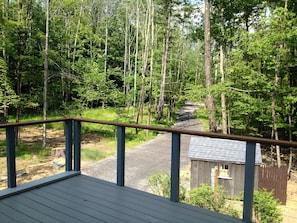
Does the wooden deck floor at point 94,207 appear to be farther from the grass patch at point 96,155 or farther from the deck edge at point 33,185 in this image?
the grass patch at point 96,155

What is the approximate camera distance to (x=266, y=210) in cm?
458

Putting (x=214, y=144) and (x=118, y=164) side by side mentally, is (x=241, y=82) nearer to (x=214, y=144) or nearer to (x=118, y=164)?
(x=214, y=144)

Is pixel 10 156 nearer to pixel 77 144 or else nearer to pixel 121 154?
pixel 77 144

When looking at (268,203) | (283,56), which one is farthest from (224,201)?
(283,56)

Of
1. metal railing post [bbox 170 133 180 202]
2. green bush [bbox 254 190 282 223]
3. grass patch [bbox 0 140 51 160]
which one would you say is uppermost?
metal railing post [bbox 170 133 180 202]

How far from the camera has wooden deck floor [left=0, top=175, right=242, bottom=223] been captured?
2184mm

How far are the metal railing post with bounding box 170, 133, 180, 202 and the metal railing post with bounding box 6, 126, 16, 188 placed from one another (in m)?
1.77

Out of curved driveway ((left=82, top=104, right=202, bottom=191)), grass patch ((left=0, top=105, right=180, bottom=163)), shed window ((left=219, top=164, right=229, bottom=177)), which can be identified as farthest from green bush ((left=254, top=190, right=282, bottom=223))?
grass patch ((left=0, top=105, right=180, bottom=163))

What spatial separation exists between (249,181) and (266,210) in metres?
3.06

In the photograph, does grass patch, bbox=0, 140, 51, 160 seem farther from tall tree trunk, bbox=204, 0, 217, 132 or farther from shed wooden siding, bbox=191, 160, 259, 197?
tall tree trunk, bbox=204, 0, 217, 132

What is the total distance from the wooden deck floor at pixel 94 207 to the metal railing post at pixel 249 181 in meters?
0.14

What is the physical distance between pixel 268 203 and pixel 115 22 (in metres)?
22.4

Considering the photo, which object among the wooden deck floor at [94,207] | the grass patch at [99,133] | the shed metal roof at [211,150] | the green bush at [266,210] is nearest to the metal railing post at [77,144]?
the wooden deck floor at [94,207]

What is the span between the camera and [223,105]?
10.8m
